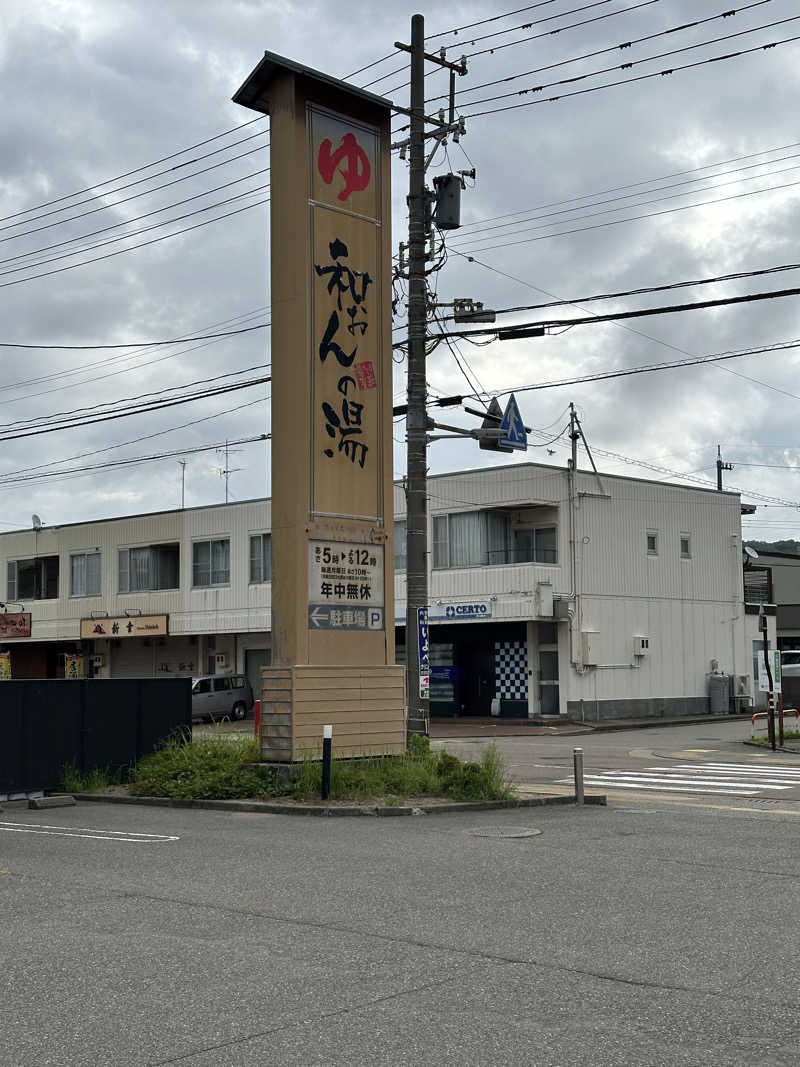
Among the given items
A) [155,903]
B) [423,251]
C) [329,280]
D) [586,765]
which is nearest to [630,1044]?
[155,903]

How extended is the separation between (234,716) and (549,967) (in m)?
39.1

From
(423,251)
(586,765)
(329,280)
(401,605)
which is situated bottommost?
(586,765)

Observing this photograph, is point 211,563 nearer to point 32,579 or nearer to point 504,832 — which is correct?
point 32,579

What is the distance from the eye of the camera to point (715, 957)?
7.23 m

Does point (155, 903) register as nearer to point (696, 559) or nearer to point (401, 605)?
point (401, 605)

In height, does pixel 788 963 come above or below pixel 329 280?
below

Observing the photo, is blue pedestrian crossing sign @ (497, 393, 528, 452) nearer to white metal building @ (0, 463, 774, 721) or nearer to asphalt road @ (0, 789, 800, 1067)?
asphalt road @ (0, 789, 800, 1067)

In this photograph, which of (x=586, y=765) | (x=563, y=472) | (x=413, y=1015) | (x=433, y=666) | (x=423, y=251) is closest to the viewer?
(x=413, y=1015)

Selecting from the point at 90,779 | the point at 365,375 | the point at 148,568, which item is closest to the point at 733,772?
the point at 365,375

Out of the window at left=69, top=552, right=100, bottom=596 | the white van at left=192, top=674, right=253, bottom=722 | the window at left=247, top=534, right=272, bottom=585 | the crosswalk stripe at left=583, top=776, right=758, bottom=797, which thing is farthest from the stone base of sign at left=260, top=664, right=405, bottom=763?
the window at left=69, top=552, right=100, bottom=596

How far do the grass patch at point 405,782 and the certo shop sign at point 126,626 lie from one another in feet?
115

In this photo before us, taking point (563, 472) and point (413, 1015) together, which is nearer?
point (413, 1015)

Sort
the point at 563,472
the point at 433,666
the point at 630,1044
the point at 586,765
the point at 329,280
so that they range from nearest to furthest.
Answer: the point at 630,1044
the point at 329,280
the point at 586,765
the point at 563,472
the point at 433,666

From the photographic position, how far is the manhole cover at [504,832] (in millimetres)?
12930
